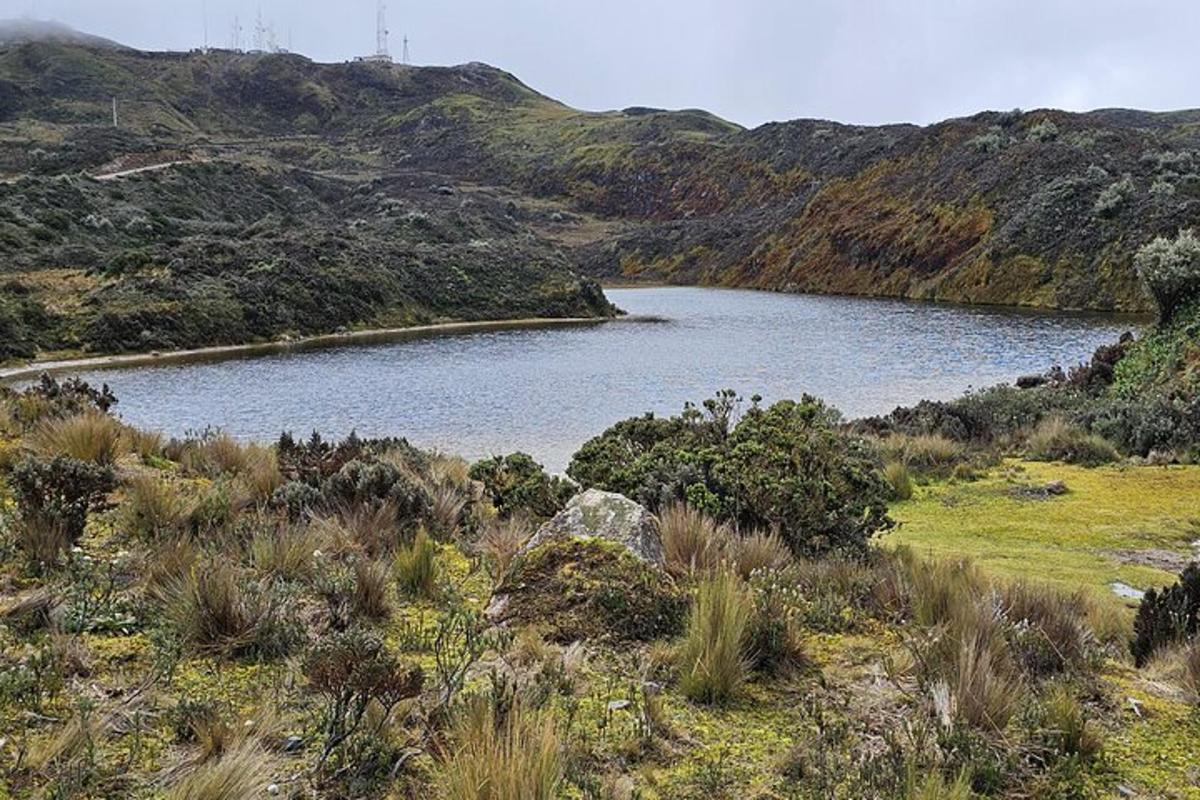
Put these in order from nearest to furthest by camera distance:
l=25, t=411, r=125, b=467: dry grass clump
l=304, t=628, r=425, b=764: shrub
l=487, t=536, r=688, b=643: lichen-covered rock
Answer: l=304, t=628, r=425, b=764: shrub → l=487, t=536, r=688, b=643: lichen-covered rock → l=25, t=411, r=125, b=467: dry grass clump

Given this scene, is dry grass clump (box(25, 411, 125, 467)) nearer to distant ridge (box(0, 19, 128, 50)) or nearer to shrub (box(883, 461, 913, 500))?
shrub (box(883, 461, 913, 500))

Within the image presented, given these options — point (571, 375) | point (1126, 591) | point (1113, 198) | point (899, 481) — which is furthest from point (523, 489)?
point (1113, 198)

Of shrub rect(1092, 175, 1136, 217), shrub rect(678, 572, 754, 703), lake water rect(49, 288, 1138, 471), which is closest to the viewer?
shrub rect(678, 572, 754, 703)

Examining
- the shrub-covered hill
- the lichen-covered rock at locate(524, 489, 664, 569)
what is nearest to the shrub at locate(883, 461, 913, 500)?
the lichen-covered rock at locate(524, 489, 664, 569)

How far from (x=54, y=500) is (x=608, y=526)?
3.92 metres

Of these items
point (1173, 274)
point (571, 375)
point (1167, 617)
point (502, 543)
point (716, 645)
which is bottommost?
point (571, 375)

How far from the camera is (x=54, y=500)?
6.05 meters

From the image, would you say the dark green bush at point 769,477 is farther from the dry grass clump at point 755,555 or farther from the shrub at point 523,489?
the dry grass clump at point 755,555

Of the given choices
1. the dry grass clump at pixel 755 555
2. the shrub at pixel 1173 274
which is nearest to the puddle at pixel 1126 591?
the dry grass clump at pixel 755 555

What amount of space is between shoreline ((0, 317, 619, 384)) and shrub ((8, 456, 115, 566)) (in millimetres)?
21705

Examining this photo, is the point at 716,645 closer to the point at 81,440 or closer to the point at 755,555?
the point at 755,555

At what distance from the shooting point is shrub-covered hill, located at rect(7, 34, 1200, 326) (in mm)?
54375

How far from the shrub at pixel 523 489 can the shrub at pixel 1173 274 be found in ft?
53.9

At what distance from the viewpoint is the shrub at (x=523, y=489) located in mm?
8391
